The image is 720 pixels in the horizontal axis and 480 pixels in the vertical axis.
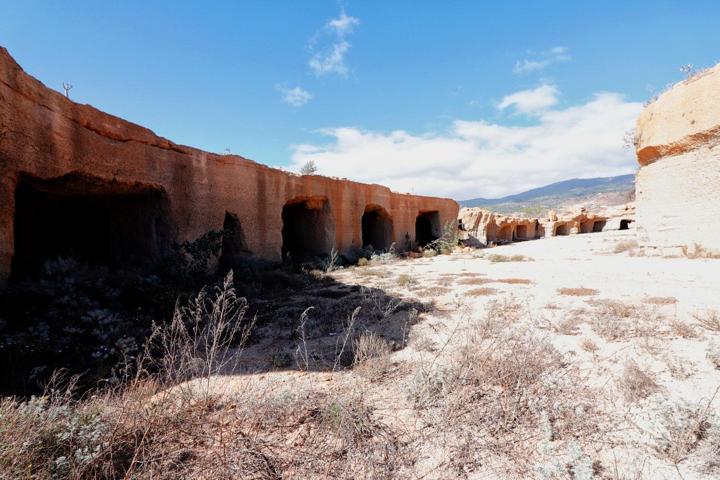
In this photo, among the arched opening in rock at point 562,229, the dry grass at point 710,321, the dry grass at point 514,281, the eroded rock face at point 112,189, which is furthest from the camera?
the arched opening in rock at point 562,229

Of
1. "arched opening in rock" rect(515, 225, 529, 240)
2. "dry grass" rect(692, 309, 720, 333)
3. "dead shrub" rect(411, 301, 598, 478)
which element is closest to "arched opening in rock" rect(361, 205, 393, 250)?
"dry grass" rect(692, 309, 720, 333)

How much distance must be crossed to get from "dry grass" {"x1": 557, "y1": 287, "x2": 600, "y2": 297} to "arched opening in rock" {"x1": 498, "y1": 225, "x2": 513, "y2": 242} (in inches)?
837

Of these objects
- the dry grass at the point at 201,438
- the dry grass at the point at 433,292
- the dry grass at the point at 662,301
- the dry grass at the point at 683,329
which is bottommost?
the dry grass at the point at 201,438

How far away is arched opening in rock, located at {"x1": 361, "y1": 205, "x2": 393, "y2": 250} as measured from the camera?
14.5 meters

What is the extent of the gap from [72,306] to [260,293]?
9.28ft

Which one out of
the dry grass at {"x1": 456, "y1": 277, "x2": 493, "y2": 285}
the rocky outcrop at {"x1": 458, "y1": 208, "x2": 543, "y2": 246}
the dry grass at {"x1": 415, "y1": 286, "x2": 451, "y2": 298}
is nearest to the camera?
the dry grass at {"x1": 415, "y1": 286, "x2": 451, "y2": 298}

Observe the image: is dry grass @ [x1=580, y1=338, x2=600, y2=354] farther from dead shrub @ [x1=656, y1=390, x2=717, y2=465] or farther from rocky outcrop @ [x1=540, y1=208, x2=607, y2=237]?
rocky outcrop @ [x1=540, y1=208, x2=607, y2=237]

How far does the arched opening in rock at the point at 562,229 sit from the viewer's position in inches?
1258

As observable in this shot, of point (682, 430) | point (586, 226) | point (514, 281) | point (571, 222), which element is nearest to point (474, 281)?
point (514, 281)

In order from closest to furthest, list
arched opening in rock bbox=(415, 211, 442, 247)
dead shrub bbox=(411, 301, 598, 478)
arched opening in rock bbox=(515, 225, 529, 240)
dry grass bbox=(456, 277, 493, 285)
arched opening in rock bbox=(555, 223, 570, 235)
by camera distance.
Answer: dead shrub bbox=(411, 301, 598, 478) → dry grass bbox=(456, 277, 493, 285) → arched opening in rock bbox=(415, 211, 442, 247) → arched opening in rock bbox=(515, 225, 529, 240) → arched opening in rock bbox=(555, 223, 570, 235)

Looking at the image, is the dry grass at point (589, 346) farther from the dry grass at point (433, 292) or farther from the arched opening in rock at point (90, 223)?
the arched opening in rock at point (90, 223)

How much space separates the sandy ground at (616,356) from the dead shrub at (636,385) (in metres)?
0.02

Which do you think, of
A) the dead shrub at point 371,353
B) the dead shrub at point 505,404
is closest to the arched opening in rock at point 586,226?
the dead shrub at point 505,404

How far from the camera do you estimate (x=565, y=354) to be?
2.97 metres
